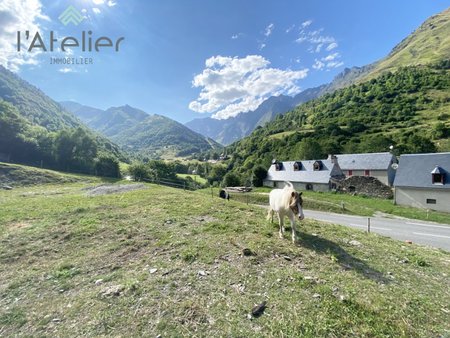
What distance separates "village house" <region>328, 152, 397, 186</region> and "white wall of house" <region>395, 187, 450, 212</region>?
2112 centimetres

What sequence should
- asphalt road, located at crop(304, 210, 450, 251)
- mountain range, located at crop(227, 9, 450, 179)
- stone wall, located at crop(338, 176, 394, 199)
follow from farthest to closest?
mountain range, located at crop(227, 9, 450, 179) < stone wall, located at crop(338, 176, 394, 199) < asphalt road, located at crop(304, 210, 450, 251)

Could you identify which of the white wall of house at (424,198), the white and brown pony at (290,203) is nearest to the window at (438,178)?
the white wall of house at (424,198)

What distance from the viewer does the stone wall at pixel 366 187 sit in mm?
43375

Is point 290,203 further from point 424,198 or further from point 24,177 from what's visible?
point 24,177

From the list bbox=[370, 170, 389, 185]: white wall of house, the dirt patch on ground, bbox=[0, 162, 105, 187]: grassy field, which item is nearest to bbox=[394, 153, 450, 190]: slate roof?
bbox=[370, 170, 389, 185]: white wall of house

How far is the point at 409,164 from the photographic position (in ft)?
123

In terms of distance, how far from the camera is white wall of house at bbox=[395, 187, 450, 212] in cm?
3209

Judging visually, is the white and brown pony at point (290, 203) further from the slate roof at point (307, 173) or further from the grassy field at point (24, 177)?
the slate roof at point (307, 173)

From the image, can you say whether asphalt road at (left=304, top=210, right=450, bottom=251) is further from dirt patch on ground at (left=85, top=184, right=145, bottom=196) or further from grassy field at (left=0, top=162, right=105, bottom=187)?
grassy field at (left=0, top=162, right=105, bottom=187)

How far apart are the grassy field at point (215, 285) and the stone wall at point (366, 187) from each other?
4257 centimetres

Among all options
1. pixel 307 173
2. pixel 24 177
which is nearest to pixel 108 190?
pixel 24 177

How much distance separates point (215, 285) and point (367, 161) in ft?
223

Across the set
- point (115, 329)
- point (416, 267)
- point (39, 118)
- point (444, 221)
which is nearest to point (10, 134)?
point (115, 329)

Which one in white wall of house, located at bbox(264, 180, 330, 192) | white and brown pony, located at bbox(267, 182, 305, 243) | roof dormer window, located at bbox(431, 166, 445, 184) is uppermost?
roof dormer window, located at bbox(431, 166, 445, 184)
